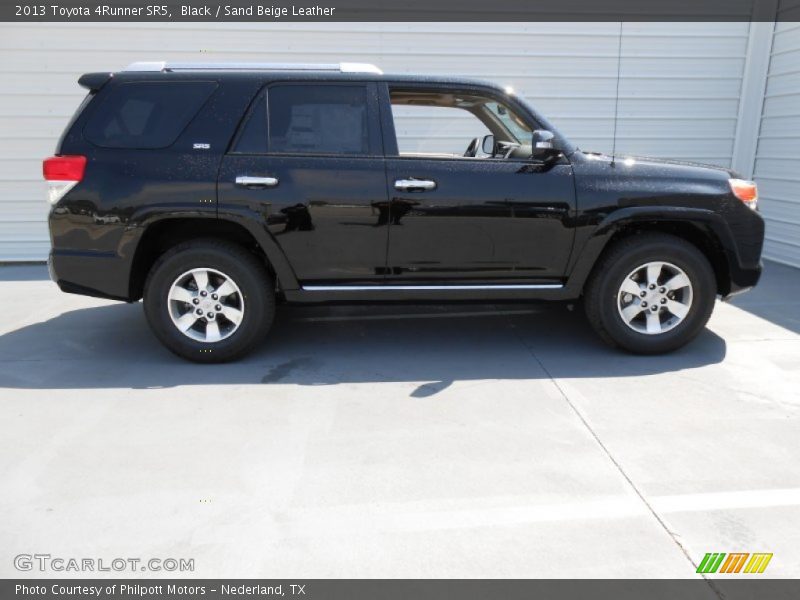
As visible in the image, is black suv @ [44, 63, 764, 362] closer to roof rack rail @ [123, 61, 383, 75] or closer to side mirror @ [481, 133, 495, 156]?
roof rack rail @ [123, 61, 383, 75]

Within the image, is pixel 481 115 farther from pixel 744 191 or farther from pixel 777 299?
pixel 777 299

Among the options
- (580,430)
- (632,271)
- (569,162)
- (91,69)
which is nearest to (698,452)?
(580,430)

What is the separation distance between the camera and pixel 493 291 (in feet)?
13.9

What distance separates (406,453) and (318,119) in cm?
224

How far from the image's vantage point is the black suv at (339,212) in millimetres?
3967

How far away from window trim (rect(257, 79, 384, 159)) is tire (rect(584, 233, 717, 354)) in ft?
5.62

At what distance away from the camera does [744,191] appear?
4219 mm

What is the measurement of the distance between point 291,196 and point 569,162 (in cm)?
182

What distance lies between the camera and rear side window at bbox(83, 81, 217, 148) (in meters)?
3.98

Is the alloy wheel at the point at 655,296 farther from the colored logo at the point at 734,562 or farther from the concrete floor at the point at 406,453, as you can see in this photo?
the colored logo at the point at 734,562

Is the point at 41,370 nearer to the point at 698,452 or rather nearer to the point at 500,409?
the point at 500,409

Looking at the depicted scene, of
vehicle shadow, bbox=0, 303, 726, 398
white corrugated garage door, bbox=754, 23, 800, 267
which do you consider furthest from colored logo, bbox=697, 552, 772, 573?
white corrugated garage door, bbox=754, 23, 800, 267

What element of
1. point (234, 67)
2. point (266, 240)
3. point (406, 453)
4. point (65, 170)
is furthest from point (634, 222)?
point (65, 170)

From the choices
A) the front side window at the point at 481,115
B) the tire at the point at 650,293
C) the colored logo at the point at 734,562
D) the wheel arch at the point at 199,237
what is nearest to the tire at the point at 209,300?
the wheel arch at the point at 199,237
